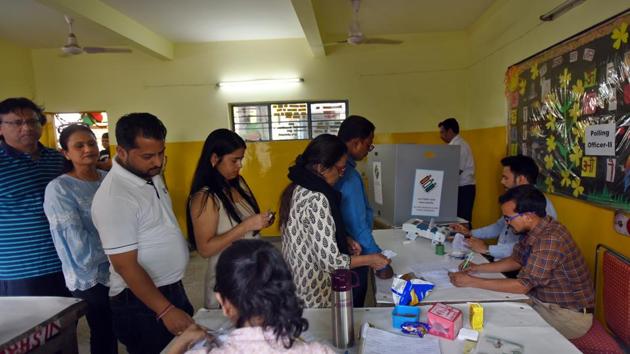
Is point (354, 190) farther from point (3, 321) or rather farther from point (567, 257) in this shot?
point (3, 321)

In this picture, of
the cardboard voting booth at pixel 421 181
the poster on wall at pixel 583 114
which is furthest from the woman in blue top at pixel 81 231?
the poster on wall at pixel 583 114

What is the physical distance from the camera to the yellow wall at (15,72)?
4.76 m

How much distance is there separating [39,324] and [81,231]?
52 cm

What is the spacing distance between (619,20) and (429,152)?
1.32m

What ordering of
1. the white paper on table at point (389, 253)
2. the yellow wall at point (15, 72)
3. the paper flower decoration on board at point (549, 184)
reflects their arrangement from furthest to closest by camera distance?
the yellow wall at point (15, 72), the paper flower decoration on board at point (549, 184), the white paper on table at point (389, 253)

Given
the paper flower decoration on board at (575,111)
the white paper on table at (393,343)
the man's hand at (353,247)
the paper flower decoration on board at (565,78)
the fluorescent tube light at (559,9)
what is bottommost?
the white paper on table at (393,343)

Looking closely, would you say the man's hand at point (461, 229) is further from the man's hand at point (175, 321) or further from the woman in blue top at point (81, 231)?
the woman in blue top at point (81, 231)

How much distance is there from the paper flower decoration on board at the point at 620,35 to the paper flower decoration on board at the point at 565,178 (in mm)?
932

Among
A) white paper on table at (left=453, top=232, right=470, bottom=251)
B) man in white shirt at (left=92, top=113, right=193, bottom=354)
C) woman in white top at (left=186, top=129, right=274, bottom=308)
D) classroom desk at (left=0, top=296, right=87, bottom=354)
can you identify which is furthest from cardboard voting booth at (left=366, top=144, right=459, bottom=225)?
classroom desk at (left=0, top=296, right=87, bottom=354)

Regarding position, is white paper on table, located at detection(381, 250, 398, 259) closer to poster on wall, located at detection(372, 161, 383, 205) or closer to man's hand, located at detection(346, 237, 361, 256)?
man's hand, located at detection(346, 237, 361, 256)

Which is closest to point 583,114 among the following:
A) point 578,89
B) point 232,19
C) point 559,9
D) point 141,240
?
point 578,89

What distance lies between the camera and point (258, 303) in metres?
0.77

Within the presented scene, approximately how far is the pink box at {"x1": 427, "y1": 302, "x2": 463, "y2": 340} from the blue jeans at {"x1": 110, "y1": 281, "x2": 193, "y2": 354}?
95 cm

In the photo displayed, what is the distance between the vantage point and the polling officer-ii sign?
7.32 feet
